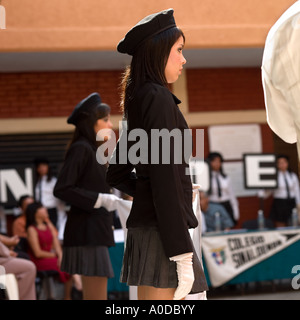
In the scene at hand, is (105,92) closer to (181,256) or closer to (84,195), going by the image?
(84,195)

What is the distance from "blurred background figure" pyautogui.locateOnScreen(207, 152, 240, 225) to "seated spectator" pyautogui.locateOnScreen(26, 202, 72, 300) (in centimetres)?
319

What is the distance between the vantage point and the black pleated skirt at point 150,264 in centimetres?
270

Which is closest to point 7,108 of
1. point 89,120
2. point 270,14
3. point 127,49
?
point 270,14

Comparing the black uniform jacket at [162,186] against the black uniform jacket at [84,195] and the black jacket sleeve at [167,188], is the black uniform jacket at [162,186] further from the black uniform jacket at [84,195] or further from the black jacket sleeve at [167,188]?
the black uniform jacket at [84,195]

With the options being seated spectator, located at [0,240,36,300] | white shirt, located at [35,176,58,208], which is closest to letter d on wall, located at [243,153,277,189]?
white shirt, located at [35,176,58,208]

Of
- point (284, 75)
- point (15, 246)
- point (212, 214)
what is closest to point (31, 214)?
point (15, 246)

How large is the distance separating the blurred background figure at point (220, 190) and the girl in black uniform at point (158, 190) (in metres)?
8.22

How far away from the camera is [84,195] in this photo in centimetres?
467

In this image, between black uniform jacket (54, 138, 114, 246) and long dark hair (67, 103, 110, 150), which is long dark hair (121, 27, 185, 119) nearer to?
black uniform jacket (54, 138, 114, 246)

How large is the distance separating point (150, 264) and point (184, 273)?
149 mm

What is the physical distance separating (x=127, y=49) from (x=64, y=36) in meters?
7.91

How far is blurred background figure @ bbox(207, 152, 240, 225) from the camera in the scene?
36.4 feet

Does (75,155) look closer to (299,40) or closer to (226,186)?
(299,40)

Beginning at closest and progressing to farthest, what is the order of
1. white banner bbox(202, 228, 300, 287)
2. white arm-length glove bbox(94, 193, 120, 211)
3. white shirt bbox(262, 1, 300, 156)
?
white shirt bbox(262, 1, 300, 156) → white arm-length glove bbox(94, 193, 120, 211) → white banner bbox(202, 228, 300, 287)
